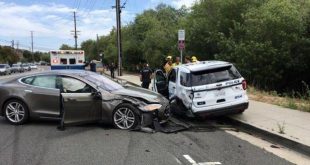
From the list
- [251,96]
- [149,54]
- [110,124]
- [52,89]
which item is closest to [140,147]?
[110,124]

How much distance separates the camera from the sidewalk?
30.4 feet

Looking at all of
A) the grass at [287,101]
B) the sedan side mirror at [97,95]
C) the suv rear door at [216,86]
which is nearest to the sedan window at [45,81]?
the sedan side mirror at [97,95]

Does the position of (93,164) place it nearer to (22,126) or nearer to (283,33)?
(22,126)

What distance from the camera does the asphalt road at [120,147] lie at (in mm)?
7711

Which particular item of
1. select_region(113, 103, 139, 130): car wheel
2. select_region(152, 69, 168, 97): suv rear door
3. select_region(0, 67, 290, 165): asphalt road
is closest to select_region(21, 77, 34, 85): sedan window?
select_region(0, 67, 290, 165): asphalt road

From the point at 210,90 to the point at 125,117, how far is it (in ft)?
7.26

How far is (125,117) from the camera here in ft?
35.0

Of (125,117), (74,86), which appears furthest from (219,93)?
(74,86)

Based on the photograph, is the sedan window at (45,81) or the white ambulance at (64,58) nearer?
the sedan window at (45,81)

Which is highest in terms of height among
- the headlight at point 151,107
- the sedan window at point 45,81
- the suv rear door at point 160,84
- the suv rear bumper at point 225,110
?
the sedan window at point 45,81

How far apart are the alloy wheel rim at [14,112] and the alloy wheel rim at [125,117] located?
2560mm

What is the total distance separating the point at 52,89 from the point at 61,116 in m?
0.72

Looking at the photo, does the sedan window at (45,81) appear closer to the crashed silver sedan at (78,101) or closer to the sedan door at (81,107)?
the crashed silver sedan at (78,101)

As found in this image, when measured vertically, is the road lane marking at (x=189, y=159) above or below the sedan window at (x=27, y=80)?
below
